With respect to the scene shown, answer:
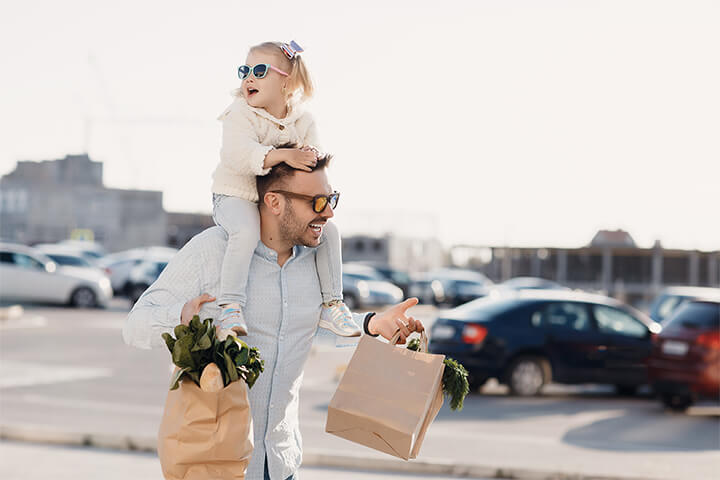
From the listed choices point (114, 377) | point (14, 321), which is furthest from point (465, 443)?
point (14, 321)

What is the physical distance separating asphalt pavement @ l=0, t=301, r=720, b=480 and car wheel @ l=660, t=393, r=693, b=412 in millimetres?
155

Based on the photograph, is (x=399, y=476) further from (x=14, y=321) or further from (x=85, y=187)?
(x=85, y=187)

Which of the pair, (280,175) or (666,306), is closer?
(280,175)

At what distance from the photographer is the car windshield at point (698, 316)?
1183 centimetres

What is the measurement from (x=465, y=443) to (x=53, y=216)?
81643mm

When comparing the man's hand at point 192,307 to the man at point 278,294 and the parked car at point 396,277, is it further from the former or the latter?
the parked car at point 396,277

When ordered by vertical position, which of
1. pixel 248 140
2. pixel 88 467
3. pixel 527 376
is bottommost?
pixel 88 467

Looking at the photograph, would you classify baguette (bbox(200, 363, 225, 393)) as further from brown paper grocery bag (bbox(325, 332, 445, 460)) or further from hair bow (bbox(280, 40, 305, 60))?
hair bow (bbox(280, 40, 305, 60))

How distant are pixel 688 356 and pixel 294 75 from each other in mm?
9420

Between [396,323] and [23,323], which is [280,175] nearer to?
[396,323]

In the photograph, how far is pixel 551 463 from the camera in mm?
8586

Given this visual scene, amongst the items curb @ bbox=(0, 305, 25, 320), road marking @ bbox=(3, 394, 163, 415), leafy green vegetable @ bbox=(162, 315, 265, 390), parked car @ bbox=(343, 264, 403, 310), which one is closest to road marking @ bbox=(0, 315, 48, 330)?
curb @ bbox=(0, 305, 25, 320)

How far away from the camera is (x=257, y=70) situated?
341 cm

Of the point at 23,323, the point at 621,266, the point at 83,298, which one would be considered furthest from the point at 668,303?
the point at 621,266
